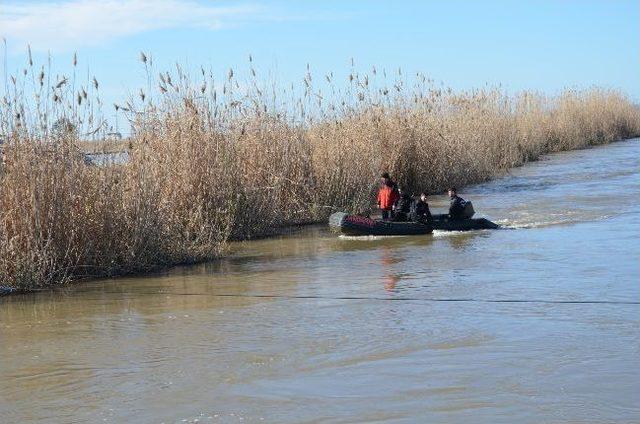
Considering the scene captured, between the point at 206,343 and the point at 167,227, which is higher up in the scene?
the point at 167,227

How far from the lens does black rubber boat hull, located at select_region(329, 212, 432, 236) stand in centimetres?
1656

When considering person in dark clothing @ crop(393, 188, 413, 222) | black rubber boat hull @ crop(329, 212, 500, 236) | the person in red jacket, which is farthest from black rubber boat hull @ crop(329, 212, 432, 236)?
the person in red jacket

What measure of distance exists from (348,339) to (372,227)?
25.7 feet

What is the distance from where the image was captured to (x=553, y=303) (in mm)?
10047

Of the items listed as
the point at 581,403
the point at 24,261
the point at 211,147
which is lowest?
the point at 581,403

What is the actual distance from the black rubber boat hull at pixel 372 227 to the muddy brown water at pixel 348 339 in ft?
4.30

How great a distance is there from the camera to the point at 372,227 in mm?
16562

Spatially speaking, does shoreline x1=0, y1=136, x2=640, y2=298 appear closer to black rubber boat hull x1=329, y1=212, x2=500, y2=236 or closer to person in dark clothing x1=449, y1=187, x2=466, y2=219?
black rubber boat hull x1=329, y1=212, x2=500, y2=236

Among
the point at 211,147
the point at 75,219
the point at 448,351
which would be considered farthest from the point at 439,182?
the point at 448,351

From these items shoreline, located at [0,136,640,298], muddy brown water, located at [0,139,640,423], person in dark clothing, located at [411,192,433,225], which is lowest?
muddy brown water, located at [0,139,640,423]

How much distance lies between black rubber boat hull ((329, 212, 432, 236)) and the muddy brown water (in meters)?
1.31

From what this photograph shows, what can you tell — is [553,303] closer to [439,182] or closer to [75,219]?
[75,219]

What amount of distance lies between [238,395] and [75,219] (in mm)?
5979

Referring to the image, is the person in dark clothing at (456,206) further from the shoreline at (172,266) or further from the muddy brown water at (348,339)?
the shoreline at (172,266)
